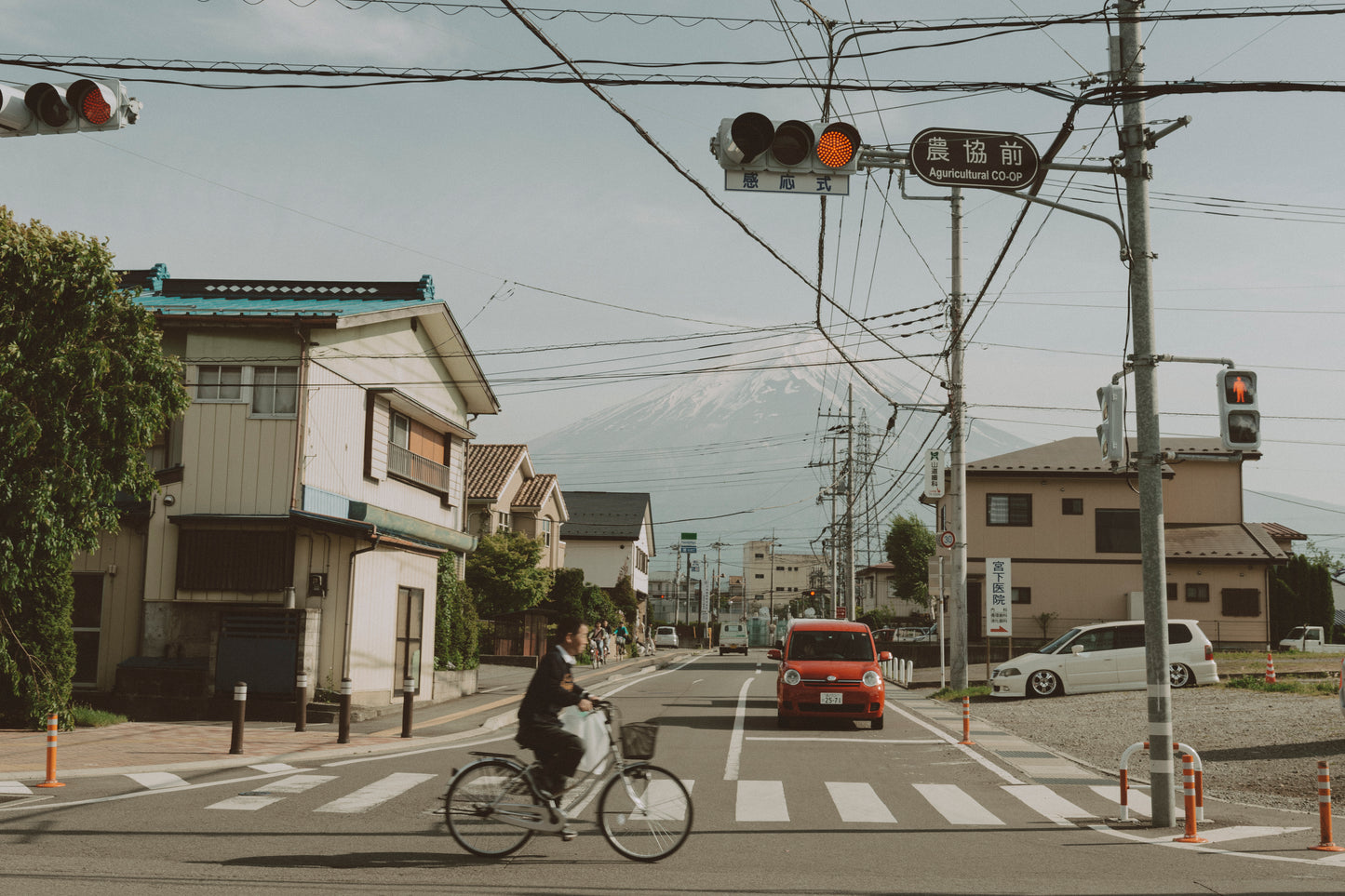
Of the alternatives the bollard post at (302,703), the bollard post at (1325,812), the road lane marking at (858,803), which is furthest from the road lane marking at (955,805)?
the bollard post at (302,703)

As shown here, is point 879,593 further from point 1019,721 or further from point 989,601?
point 1019,721

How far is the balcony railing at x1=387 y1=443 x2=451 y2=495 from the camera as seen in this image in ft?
78.5

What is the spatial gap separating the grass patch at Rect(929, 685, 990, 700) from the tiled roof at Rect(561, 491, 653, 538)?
51306 mm

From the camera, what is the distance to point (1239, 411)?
435 inches

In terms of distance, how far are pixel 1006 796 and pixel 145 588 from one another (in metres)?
14.9

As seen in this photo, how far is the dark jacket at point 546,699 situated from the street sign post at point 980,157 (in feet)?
18.8

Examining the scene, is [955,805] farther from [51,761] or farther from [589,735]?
[51,761]

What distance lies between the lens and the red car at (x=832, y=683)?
1961cm

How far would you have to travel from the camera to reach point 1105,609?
46.8 m

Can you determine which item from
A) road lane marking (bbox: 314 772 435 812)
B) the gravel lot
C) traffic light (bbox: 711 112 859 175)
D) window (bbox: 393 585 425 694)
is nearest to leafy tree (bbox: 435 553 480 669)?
window (bbox: 393 585 425 694)

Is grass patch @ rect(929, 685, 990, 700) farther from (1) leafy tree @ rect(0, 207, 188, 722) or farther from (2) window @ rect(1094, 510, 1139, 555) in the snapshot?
(2) window @ rect(1094, 510, 1139, 555)

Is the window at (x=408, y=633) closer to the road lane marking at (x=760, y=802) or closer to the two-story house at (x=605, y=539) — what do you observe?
the road lane marking at (x=760, y=802)

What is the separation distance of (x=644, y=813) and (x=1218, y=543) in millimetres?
44237

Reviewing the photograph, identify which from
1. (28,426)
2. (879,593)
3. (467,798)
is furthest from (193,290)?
(879,593)
